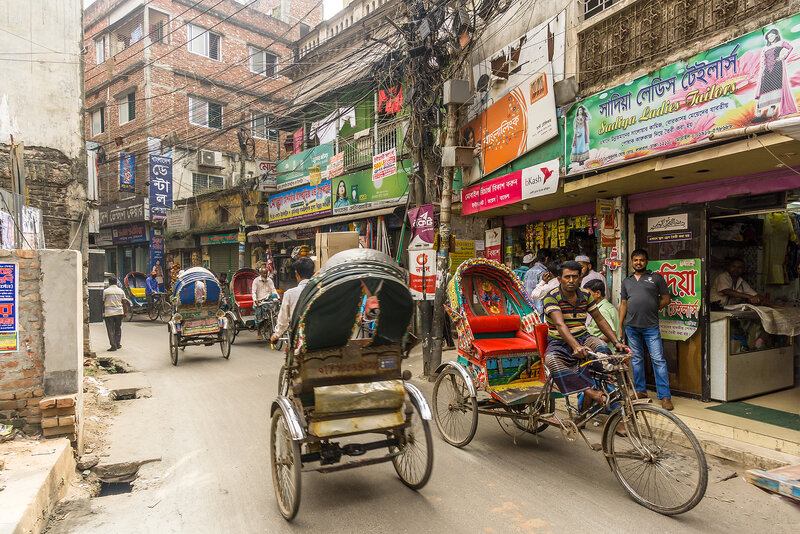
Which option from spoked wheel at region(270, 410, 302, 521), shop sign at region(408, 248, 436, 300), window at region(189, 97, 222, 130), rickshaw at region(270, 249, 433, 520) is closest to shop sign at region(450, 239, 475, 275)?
shop sign at region(408, 248, 436, 300)

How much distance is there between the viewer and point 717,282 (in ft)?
21.7

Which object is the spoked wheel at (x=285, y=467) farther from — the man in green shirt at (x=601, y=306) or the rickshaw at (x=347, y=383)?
the man in green shirt at (x=601, y=306)

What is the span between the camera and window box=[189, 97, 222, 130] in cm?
2592

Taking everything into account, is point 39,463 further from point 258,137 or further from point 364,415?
point 258,137

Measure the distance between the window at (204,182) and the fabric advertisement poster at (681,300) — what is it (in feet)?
75.7

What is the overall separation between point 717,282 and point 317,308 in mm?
5818

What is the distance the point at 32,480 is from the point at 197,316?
6960 millimetres

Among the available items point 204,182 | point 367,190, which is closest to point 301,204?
point 367,190

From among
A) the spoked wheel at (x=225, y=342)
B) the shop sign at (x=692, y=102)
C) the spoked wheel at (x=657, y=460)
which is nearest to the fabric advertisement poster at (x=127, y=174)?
the spoked wheel at (x=225, y=342)

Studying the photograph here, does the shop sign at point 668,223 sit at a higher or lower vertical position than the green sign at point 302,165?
lower

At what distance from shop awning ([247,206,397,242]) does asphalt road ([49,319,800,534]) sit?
8.59 m

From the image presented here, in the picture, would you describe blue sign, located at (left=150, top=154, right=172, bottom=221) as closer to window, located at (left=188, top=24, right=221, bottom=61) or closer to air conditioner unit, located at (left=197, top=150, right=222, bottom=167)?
air conditioner unit, located at (left=197, top=150, right=222, bottom=167)

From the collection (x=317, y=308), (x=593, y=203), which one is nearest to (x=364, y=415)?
(x=317, y=308)

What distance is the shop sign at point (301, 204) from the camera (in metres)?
16.4
